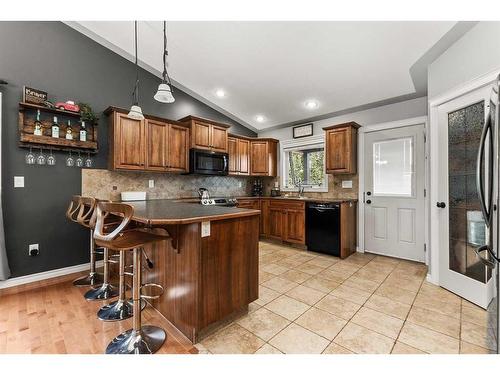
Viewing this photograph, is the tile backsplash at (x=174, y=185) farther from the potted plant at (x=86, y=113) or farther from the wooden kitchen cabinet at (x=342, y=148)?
the potted plant at (x=86, y=113)

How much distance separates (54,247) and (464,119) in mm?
5028

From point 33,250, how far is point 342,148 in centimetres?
461

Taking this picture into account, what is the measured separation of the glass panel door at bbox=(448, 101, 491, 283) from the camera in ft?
7.39

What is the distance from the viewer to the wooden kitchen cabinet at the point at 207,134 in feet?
12.8

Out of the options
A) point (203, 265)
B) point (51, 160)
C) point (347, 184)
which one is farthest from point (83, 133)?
point (347, 184)

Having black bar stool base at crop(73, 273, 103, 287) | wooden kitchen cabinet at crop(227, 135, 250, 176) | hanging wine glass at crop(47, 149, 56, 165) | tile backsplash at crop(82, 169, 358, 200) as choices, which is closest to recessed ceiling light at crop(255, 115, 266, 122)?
wooden kitchen cabinet at crop(227, 135, 250, 176)


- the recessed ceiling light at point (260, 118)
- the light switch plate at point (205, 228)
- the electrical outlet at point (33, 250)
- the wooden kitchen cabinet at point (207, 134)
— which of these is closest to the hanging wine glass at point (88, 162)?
the electrical outlet at point (33, 250)

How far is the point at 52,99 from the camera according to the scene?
287 centimetres

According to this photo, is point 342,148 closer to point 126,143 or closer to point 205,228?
point 205,228

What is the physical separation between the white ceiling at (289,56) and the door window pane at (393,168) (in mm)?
769

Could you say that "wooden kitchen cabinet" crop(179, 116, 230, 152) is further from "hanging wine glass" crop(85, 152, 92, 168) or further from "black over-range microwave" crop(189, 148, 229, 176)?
"hanging wine glass" crop(85, 152, 92, 168)

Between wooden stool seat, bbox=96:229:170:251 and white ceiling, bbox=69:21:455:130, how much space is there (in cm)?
256

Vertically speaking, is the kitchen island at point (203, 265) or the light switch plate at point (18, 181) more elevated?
the light switch plate at point (18, 181)

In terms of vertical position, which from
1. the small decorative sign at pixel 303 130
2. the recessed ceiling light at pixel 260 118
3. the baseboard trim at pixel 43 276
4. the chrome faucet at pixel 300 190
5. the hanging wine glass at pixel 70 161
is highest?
the recessed ceiling light at pixel 260 118
